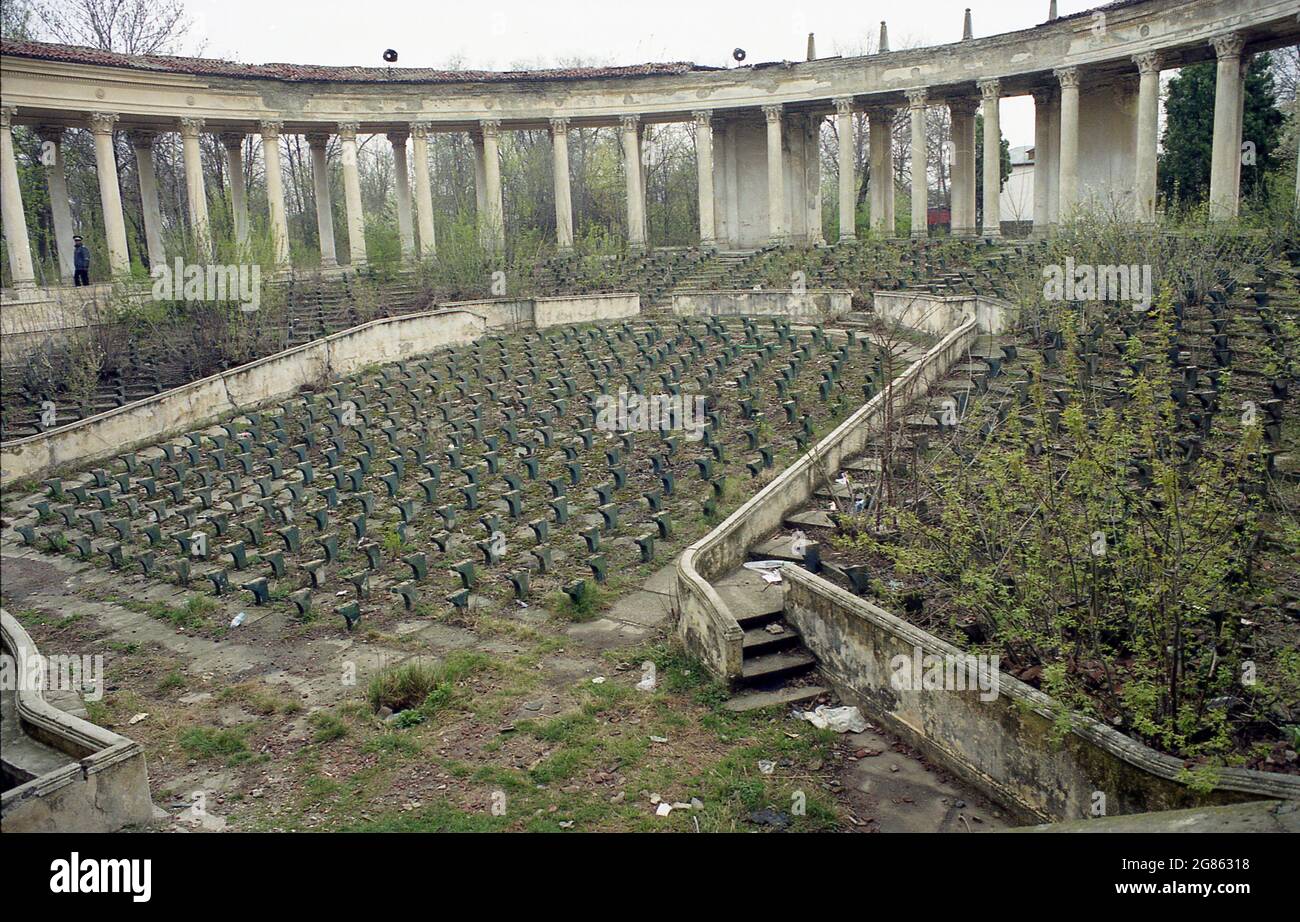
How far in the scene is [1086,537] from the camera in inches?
314

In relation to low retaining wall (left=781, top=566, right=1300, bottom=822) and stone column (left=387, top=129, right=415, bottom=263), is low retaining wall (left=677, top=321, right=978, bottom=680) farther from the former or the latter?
stone column (left=387, top=129, right=415, bottom=263)

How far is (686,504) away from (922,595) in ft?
16.4

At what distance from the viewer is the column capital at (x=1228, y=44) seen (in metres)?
26.2

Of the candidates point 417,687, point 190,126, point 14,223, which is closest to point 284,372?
point 14,223

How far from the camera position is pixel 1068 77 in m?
30.8

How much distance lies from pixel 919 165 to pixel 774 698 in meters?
28.9

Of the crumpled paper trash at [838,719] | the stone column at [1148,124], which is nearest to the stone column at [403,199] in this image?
the stone column at [1148,124]

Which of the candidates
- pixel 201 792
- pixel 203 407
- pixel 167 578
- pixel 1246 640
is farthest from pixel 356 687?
pixel 203 407

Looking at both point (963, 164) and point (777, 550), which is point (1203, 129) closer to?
point (963, 164)

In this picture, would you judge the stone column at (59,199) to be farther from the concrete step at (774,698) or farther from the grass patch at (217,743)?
the concrete step at (774,698)

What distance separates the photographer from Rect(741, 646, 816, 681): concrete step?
984 centimetres

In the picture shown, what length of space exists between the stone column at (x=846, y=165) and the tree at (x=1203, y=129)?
10.2 metres

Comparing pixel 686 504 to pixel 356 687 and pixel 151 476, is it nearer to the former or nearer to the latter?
pixel 356 687

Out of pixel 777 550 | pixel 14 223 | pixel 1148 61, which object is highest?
pixel 1148 61
